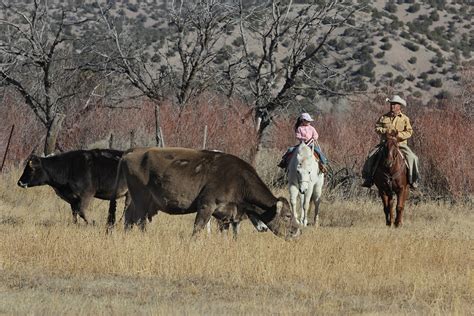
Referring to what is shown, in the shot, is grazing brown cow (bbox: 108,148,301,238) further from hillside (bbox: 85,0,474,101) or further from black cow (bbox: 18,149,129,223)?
hillside (bbox: 85,0,474,101)

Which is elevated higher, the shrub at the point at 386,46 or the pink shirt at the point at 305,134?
the shrub at the point at 386,46

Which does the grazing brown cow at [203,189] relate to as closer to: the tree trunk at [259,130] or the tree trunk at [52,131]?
the tree trunk at [52,131]

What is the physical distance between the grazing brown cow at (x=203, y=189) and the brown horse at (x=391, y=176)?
5.29 m

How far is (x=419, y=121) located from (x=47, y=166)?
12781 millimetres

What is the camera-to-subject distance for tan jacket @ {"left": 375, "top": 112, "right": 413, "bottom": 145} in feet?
62.6

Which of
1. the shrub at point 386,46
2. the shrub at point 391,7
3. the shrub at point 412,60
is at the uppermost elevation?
the shrub at point 391,7

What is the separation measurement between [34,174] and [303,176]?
5.27 meters

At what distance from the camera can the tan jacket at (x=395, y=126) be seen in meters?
19.1

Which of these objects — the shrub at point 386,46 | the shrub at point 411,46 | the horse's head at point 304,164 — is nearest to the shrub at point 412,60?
the shrub at point 386,46

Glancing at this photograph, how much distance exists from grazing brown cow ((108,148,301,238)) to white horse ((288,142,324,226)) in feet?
12.2

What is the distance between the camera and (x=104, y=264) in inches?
455

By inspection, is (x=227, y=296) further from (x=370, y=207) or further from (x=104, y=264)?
(x=370, y=207)

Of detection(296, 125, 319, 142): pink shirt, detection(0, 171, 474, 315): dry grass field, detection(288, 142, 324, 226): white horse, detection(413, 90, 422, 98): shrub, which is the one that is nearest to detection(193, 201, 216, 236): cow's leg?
detection(0, 171, 474, 315): dry grass field

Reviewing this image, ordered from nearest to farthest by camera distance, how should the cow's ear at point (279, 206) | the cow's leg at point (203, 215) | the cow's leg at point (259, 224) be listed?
the cow's leg at point (203, 215), the cow's ear at point (279, 206), the cow's leg at point (259, 224)
